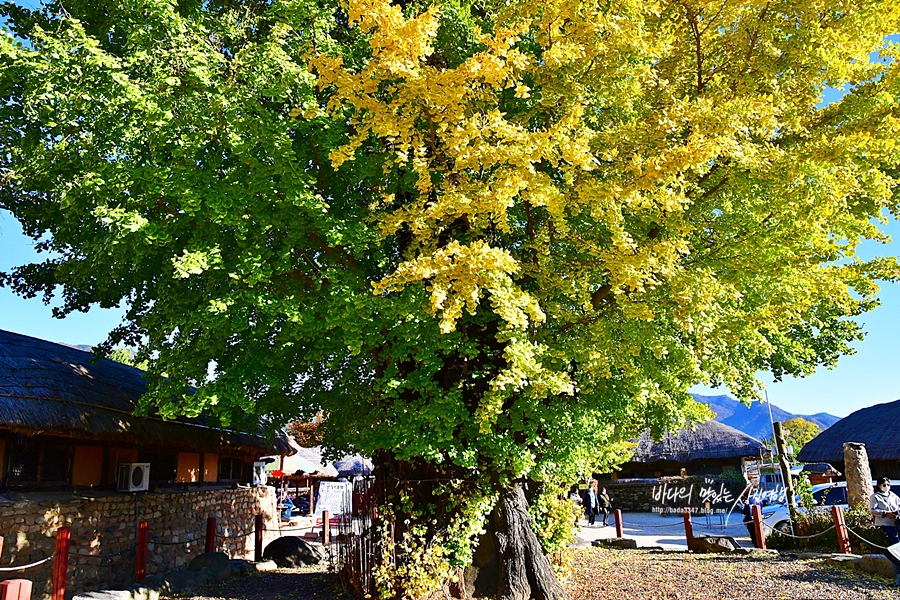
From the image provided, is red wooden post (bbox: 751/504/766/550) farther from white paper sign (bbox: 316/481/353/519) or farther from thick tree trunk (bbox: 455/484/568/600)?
white paper sign (bbox: 316/481/353/519)

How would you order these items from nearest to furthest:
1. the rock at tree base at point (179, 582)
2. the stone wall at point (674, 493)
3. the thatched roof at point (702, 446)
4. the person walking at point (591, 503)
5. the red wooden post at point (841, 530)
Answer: the rock at tree base at point (179, 582) < the red wooden post at point (841, 530) < the person walking at point (591, 503) < the stone wall at point (674, 493) < the thatched roof at point (702, 446)

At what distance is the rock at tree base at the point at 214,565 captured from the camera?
1109cm

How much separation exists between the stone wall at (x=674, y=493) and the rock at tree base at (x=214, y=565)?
17551mm

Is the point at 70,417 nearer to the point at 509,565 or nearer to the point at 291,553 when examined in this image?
the point at 291,553

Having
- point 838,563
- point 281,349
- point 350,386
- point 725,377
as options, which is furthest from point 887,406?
point 281,349

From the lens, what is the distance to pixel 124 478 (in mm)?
11609

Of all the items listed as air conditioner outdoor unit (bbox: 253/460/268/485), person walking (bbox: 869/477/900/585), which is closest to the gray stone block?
person walking (bbox: 869/477/900/585)

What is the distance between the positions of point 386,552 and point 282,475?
65.0 feet

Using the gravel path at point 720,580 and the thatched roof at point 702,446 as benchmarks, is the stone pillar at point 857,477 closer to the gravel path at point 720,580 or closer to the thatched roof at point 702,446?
the gravel path at point 720,580

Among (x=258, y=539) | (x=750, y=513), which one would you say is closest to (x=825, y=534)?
(x=750, y=513)

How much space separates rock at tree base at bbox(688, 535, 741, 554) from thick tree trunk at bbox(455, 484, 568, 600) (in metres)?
5.79

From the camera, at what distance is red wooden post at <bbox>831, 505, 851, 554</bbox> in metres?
11.5

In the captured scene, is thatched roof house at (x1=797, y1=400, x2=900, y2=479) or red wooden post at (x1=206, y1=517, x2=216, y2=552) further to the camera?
thatched roof house at (x1=797, y1=400, x2=900, y2=479)

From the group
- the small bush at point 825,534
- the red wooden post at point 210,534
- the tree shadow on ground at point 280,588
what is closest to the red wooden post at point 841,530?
the small bush at point 825,534
